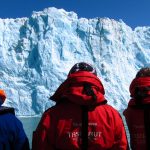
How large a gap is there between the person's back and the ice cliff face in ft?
238

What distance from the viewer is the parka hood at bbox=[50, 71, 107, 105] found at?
3414 mm

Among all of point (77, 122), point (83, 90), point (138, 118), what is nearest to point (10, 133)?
point (77, 122)

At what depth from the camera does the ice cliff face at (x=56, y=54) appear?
263ft

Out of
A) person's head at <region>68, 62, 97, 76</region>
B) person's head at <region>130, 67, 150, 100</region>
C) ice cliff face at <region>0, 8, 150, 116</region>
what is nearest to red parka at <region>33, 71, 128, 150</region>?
person's head at <region>68, 62, 97, 76</region>

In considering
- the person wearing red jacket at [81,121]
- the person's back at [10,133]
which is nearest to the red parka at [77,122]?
the person wearing red jacket at [81,121]

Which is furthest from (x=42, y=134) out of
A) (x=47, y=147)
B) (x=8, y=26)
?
(x=8, y=26)

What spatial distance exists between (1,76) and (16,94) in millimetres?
5841

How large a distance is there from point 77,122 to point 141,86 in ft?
2.42

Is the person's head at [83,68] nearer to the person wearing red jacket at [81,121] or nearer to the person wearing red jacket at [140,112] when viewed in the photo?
the person wearing red jacket at [81,121]

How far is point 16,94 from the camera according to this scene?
83.1m

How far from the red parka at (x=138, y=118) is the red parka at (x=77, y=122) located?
1.18ft

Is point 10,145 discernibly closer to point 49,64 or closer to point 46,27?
point 49,64

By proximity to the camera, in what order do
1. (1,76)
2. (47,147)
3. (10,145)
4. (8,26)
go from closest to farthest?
1. (47,147)
2. (10,145)
3. (1,76)
4. (8,26)

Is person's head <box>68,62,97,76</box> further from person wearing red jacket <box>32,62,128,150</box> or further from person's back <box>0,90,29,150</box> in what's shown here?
person's back <box>0,90,29,150</box>
